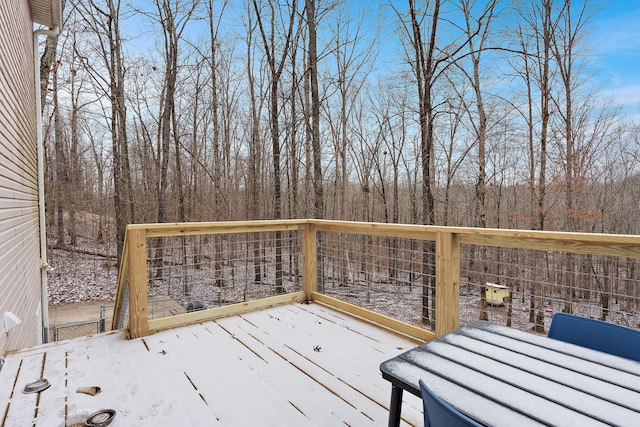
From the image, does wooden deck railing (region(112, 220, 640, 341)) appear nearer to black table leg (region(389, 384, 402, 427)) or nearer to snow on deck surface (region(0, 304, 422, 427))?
snow on deck surface (region(0, 304, 422, 427))

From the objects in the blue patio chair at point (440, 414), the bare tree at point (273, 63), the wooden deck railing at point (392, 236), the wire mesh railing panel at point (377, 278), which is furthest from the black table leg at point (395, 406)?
the bare tree at point (273, 63)

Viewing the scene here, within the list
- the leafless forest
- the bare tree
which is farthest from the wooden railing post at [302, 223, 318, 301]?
the bare tree

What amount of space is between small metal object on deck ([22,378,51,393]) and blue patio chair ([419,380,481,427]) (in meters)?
2.39

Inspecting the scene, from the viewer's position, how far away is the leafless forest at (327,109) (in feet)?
29.8

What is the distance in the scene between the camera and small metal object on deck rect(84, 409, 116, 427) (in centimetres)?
177

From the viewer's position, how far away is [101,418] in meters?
1.82

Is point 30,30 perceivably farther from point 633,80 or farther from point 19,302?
point 633,80

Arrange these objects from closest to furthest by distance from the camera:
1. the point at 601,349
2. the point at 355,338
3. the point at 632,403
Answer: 1. the point at 632,403
2. the point at 601,349
3. the point at 355,338

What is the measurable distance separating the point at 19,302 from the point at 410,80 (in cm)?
903

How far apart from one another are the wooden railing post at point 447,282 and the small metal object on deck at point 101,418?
223cm

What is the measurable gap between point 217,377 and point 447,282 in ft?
5.94

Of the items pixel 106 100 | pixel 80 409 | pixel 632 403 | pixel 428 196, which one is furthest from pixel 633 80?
pixel 106 100

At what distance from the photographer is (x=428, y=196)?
26.7 feet

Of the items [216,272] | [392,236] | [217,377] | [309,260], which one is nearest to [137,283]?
[217,377]
